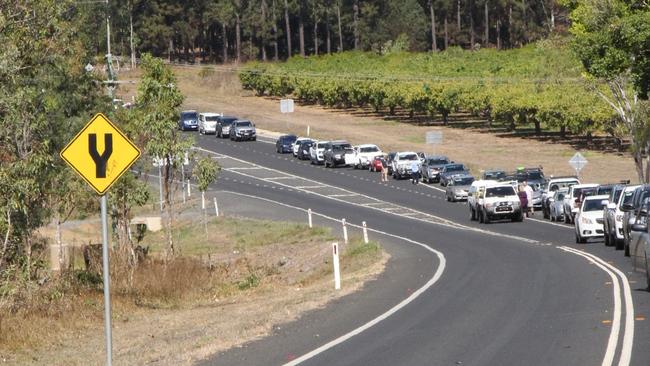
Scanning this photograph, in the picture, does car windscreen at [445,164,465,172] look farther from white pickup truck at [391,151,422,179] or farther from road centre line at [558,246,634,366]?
road centre line at [558,246,634,366]

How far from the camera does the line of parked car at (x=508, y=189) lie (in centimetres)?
3194

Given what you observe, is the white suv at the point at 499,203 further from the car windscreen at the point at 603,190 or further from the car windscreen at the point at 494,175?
the car windscreen at the point at 494,175

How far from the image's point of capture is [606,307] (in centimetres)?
2034

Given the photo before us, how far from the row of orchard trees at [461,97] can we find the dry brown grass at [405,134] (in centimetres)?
139

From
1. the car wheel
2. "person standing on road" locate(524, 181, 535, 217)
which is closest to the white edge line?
the car wheel

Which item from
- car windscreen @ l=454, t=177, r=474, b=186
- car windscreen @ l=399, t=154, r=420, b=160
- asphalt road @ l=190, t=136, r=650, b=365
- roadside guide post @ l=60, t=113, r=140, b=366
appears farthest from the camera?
car windscreen @ l=399, t=154, r=420, b=160

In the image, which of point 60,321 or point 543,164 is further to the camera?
point 543,164

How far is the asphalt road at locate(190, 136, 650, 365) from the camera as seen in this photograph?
52.8 feet

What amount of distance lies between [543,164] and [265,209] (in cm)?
2112

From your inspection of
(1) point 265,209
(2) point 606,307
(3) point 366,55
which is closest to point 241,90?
(3) point 366,55

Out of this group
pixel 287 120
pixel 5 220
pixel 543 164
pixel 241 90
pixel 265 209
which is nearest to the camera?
pixel 5 220

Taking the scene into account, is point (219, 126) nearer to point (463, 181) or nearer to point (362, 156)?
point (362, 156)

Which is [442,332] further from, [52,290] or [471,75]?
[471,75]

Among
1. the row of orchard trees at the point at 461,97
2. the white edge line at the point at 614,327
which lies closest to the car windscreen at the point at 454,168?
the row of orchard trees at the point at 461,97
